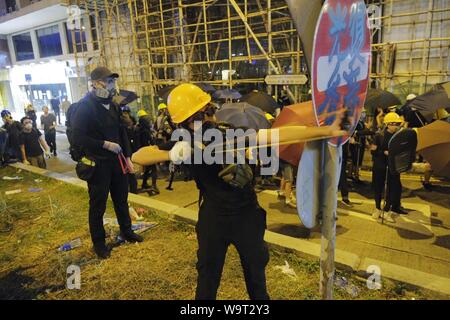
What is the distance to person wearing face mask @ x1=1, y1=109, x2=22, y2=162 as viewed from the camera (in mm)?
9422

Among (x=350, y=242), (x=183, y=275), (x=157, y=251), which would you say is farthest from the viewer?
(x=350, y=242)

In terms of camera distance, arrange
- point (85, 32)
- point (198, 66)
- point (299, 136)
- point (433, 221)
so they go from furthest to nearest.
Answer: point (85, 32) < point (198, 66) < point (433, 221) < point (299, 136)

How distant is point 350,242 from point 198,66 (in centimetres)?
1081

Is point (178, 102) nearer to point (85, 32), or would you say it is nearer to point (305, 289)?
point (305, 289)

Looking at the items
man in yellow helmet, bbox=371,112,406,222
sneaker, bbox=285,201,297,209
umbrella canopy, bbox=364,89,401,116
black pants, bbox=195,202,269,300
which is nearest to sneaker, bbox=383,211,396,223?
man in yellow helmet, bbox=371,112,406,222

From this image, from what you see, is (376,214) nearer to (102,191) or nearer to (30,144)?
(102,191)

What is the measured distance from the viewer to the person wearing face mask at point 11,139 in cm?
942

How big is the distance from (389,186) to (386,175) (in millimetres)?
185

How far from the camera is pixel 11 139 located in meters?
9.57

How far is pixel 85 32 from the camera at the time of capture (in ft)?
56.7

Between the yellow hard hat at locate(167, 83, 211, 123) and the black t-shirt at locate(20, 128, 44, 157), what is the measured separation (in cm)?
815

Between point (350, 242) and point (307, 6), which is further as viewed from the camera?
point (350, 242)

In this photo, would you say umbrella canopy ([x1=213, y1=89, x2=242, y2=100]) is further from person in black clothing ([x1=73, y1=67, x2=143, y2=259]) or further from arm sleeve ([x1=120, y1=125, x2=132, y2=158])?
person in black clothing ([x1=73, y1=67, x2=143, y2=259])

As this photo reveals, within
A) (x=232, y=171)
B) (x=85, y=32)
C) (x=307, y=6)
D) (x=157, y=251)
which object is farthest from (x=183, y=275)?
(x=85, y=32)
